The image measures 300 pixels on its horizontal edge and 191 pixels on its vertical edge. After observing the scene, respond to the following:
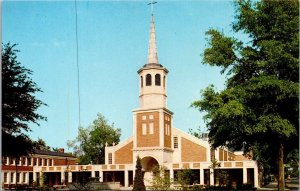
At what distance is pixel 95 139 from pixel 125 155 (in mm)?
15725

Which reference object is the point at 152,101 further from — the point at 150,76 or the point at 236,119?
the point at 236,119

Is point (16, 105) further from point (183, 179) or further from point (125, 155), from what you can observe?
point (125, 155)

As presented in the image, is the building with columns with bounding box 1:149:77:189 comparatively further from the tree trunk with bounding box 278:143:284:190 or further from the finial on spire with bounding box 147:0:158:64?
the tree trunk with bounding box 278:143:284:190

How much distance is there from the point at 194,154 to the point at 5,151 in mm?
37368

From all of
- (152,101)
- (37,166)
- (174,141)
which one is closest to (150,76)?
(152,101)

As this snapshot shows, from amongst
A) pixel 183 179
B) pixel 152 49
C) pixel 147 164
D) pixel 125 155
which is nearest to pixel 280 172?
pixel 183 179

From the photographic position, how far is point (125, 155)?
61938mm

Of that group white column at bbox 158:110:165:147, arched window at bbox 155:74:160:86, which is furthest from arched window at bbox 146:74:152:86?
white column at bbox 158:110:165:147

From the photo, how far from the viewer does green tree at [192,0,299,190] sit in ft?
82.5

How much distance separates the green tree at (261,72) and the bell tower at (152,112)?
26129 millimetres

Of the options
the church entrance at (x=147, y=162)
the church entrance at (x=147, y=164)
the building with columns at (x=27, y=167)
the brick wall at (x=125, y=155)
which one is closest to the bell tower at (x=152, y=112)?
the church entrance at (x=147, y=162)

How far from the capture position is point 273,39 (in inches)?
1033

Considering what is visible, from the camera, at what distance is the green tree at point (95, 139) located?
250 feet

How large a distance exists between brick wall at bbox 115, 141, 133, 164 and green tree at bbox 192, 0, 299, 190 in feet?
115
